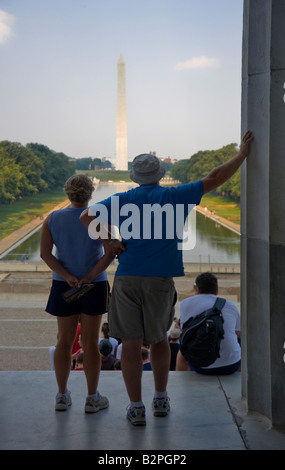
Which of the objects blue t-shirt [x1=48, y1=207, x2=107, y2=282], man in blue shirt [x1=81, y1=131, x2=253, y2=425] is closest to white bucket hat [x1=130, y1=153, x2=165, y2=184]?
man in blue shirt [x1=81, y1=131, x2=253, y2=425]

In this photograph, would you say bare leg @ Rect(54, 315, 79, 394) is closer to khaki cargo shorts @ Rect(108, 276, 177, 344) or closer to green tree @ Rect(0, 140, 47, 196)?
khaki cargo shorts @ Rect(108, 276, 177, 344)

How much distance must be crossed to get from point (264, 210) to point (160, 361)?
3.11 feet

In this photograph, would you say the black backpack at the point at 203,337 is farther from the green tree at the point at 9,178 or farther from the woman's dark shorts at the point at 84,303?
the green tree at the point at 9,178

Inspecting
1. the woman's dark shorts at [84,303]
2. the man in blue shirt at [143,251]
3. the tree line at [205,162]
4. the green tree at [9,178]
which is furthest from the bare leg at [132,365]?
the tree line at [205,162]

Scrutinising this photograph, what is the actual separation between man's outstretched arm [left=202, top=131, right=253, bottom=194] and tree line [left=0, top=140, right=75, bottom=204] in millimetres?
53275

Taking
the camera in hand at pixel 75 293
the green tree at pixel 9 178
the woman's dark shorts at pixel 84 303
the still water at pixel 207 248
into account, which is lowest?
the still water at pixel 207 248

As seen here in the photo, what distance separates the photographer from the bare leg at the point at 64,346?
2932 mm

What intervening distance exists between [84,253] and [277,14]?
4.98ft

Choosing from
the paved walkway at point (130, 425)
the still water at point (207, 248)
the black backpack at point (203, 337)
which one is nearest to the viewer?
the paved walkway at point (130, 425)

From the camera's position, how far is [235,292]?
2048 cm

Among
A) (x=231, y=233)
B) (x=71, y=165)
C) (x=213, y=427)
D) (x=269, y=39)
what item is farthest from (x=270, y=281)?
(x=71, y=165)

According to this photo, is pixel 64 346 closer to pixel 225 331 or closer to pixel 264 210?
pixel 225 331

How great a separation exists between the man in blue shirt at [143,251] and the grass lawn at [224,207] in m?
55.6

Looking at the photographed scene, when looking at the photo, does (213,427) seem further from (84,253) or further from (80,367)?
(80,367)
